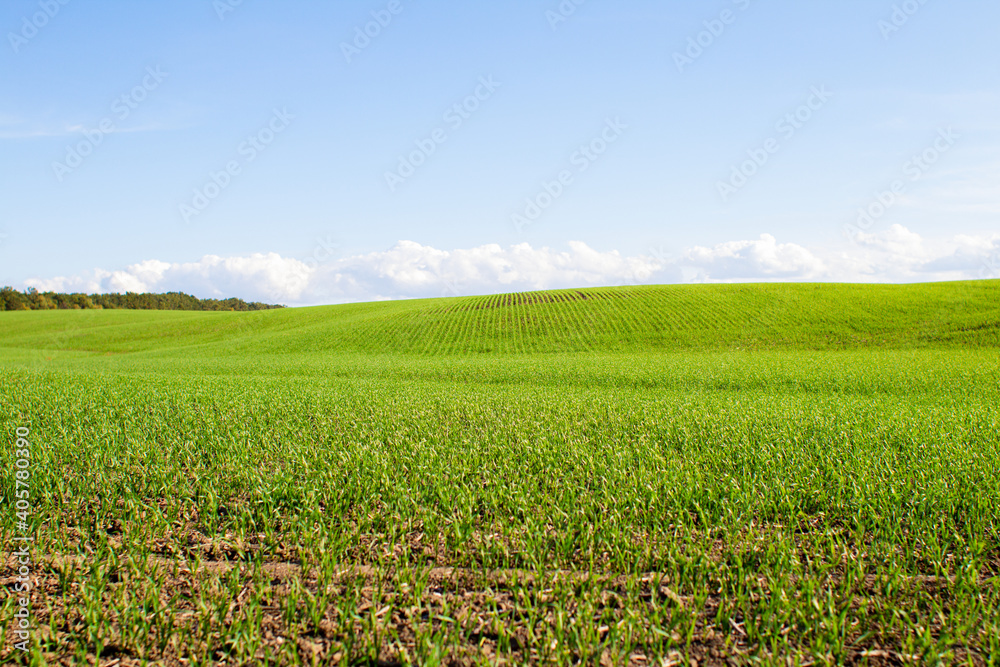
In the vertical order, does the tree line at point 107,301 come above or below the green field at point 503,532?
above

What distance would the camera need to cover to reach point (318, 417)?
1118 cm

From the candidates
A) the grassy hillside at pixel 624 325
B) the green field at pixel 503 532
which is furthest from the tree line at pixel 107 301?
the green field at pixel 503 532

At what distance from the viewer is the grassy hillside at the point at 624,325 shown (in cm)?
4638

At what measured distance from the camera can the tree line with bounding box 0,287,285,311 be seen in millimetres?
124000

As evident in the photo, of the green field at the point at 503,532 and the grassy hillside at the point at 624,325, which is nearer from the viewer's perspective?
the green field at the point at 503,532

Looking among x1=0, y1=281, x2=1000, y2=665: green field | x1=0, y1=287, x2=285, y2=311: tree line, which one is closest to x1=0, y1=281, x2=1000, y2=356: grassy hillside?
x1=0, y1=281, x2=1000, y2=665: green field

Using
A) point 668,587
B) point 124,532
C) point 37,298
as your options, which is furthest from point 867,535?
point 37,298

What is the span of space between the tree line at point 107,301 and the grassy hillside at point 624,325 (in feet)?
207

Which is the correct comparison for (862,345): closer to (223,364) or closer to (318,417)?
(318,417)

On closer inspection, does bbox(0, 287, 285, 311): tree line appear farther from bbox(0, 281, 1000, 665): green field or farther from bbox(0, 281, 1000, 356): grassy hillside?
bbox(0, 281, 1000, 665): green field

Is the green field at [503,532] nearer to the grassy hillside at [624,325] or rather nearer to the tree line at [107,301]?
the grassy hillside at [624,325]

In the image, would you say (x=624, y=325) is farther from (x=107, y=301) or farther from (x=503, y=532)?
(x=107, y=301)

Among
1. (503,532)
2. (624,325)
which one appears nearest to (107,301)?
(624,325)

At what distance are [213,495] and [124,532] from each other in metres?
0.86
